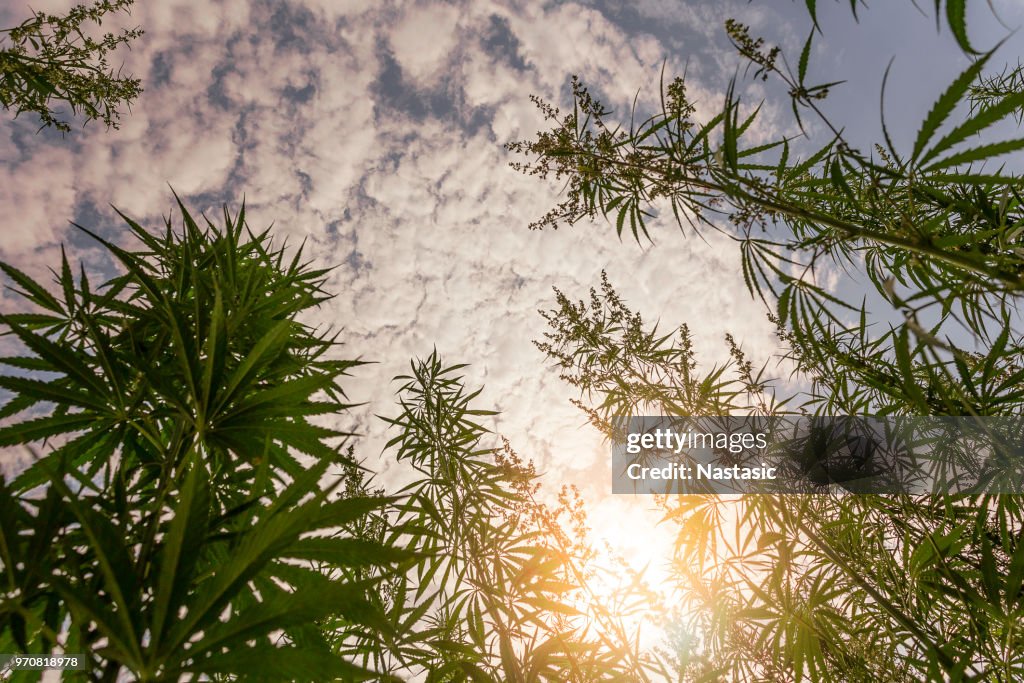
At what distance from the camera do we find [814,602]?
166 cm

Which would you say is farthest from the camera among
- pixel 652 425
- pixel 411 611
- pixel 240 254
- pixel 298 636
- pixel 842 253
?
pixel 652 425

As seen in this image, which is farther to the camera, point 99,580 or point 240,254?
point 240,254

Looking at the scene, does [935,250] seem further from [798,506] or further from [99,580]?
[99,580]

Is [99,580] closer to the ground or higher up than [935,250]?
closer to the ground

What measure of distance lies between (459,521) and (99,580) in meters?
1.27

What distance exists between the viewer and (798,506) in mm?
1493

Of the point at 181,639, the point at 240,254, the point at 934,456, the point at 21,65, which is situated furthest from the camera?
the point at 21,65

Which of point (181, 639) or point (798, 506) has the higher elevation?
point (798, 506)

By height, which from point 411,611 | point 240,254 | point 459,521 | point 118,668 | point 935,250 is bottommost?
point 118,668

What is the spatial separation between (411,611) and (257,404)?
0.95 metres

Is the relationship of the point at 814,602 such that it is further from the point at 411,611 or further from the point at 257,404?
the point at 257,404

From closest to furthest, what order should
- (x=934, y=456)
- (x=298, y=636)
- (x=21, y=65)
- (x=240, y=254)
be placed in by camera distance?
(x=298, y=636) < (x=240, y=254) < (x=934, y=456) < (x=21, y=65)

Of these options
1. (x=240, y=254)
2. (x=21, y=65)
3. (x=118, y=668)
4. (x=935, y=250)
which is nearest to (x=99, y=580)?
(x=118, y=668)

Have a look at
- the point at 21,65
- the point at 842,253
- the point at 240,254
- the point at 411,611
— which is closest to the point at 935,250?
the point at 842,253
